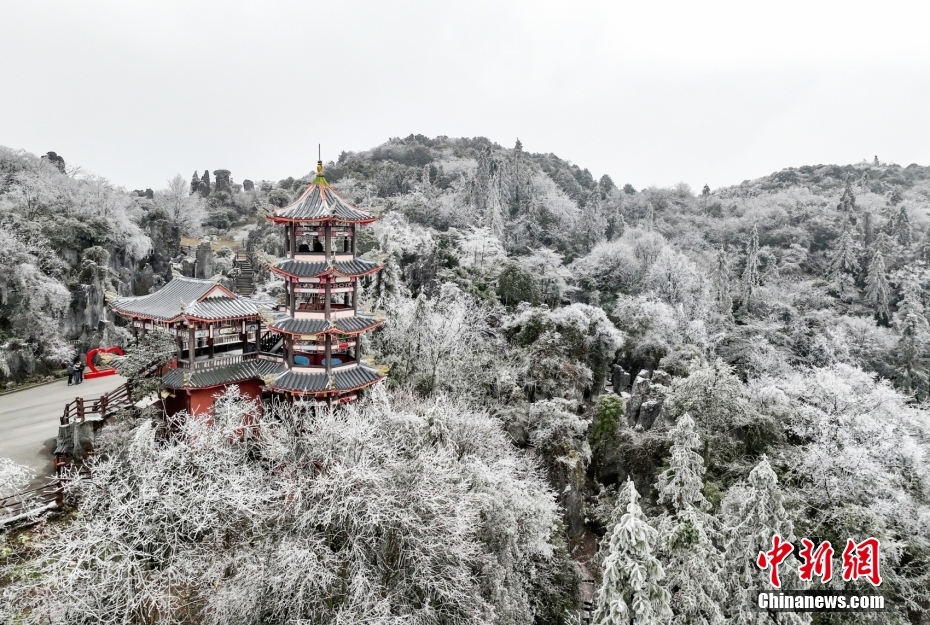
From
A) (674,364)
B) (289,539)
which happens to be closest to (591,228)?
(674,364)

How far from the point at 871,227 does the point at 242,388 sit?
199 feet

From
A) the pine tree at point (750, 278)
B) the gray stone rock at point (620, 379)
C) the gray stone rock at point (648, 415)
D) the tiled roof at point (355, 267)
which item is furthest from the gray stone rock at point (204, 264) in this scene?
the pine tree at point (750, 278)

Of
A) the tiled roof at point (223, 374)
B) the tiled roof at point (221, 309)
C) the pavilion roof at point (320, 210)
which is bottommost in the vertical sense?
the tiled roof at point (223, 374)

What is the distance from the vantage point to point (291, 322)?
2064 cm

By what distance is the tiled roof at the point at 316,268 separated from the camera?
65.9 ft

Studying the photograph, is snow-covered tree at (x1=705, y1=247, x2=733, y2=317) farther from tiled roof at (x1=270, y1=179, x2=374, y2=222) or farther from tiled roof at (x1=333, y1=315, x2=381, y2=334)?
tiled roof at (x1=270, y1=179, x2=374, y2=222)

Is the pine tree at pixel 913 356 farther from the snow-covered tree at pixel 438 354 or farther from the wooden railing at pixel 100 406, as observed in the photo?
the wooden railing at pixel 100 406

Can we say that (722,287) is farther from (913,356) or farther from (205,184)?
(205,184)

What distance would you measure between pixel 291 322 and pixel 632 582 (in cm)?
1531

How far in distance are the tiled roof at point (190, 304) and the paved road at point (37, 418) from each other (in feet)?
18.5

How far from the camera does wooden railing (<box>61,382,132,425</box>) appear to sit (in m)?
18.3

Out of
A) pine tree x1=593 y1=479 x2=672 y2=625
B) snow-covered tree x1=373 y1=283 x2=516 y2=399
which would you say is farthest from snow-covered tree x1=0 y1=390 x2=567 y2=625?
snow-covered tree x1=373 y1=283 x2=516 y2=399

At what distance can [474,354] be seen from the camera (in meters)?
30.7

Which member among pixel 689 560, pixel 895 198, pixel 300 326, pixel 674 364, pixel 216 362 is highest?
pixel 895 198
